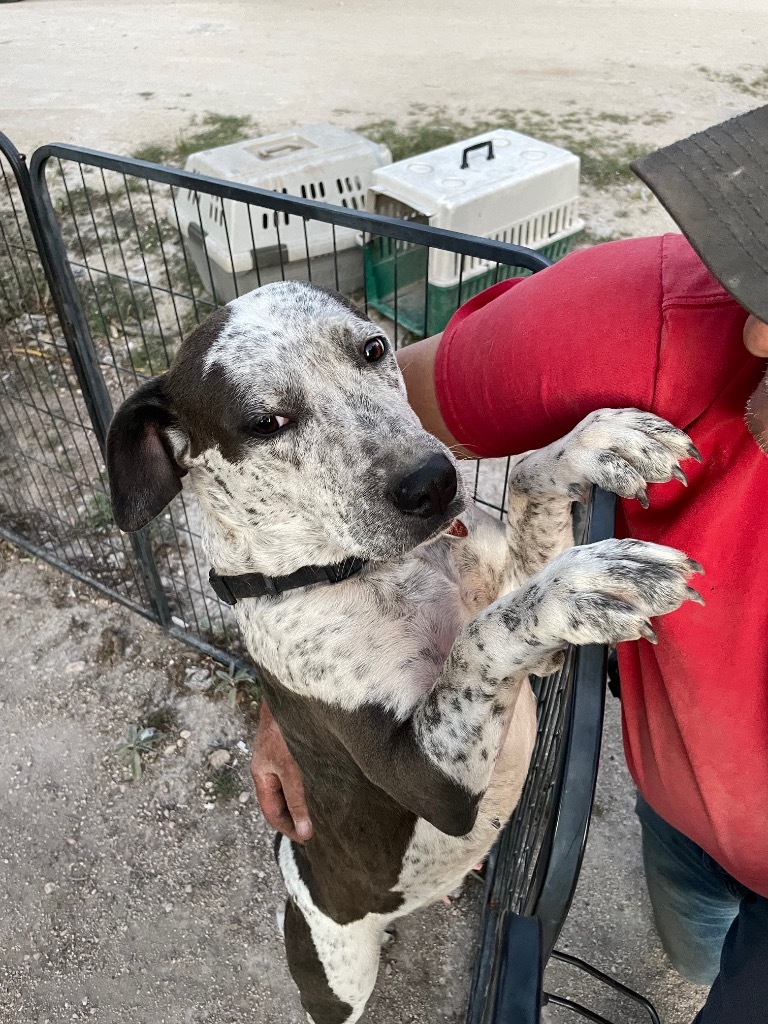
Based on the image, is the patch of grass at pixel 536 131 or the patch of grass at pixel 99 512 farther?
the patch of grass at pixel 536 131

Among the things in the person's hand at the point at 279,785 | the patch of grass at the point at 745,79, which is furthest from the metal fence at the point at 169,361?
the patch of grass at the point at 745,79

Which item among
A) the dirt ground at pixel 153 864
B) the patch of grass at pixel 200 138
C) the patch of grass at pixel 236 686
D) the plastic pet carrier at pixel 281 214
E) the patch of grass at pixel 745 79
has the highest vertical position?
the plastic pet carrier at pixel 281 214

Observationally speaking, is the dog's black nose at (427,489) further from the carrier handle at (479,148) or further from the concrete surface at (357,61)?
the concrete surface at (357,61)

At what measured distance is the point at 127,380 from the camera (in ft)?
16.4

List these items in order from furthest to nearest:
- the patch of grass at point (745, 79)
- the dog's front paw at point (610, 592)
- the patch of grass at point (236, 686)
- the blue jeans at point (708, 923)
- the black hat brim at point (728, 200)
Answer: the patch of grass at point (745, 79) < the patch of grass at point (236, 686) < the blue jeans at point (708, 923) < the dog's front paw at point (610, 592) < the black hat brim at point (728, 200)

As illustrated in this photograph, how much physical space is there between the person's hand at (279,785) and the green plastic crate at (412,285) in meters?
2.53

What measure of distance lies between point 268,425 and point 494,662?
0.73 meters

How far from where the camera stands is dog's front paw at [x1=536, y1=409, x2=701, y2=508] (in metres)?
1.30

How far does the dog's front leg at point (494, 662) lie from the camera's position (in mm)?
Answer: 1288

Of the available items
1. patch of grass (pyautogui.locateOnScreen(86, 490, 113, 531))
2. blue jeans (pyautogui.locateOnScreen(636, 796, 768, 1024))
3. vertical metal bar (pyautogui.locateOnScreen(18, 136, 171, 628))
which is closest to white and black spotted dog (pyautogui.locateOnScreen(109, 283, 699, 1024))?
blue jeans (pyautogui.locateOnScreen(636, 796, 768, 1024))

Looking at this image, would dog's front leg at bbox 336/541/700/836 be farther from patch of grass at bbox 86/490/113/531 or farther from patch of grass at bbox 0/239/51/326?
patch of grass at bbox 0/239/51/326

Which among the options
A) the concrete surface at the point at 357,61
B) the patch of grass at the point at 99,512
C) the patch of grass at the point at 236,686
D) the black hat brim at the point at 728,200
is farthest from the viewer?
the concrete surface at the point at 357,61

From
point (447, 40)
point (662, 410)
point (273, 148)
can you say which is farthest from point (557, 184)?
point (447, 40)

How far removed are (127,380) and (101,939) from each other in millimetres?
3326
